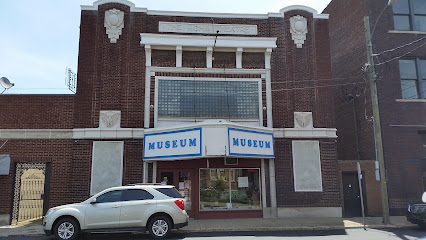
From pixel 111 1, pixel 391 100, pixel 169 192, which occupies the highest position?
pixel 111 1

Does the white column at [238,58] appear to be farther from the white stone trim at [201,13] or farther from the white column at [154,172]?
the white column at [154,172]

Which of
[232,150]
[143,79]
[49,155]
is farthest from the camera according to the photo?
[143,79]

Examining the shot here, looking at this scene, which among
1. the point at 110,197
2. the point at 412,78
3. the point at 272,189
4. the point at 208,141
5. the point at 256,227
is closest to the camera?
the point at 110,197

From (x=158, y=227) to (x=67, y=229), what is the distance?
8.98 feet

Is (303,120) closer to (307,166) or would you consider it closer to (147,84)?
(307,166)

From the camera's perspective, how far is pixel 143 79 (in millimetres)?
15898

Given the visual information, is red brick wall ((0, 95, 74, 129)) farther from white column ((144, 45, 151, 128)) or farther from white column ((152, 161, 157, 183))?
white column ((152, 161, 157, 183))

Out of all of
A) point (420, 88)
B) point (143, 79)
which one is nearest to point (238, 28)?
point (143, 79)

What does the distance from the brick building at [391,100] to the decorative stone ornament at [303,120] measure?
2.56 m

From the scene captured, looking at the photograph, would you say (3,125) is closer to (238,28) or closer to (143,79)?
(143,79)

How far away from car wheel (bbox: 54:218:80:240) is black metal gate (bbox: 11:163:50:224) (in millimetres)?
4735

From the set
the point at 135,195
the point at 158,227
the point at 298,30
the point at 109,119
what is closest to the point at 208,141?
the point at 135,195

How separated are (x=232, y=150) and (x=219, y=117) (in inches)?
98.1

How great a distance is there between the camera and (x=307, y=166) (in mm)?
15867
